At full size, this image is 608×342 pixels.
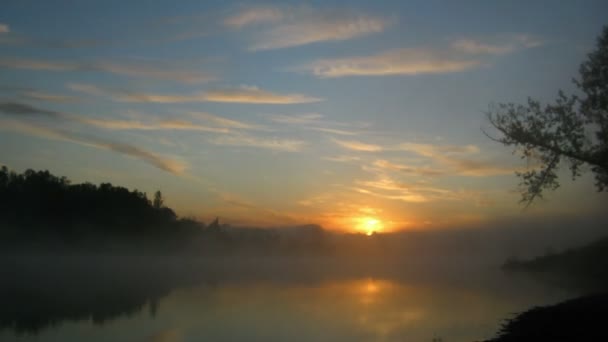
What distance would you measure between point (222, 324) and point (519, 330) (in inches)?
549

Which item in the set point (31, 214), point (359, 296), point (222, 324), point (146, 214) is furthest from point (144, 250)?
point (222, 324)

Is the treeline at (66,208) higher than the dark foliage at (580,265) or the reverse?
higher

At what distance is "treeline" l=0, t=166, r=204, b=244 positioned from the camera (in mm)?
118250

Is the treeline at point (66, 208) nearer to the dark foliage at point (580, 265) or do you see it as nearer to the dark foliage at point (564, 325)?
the dark foliage at point (580, 265)

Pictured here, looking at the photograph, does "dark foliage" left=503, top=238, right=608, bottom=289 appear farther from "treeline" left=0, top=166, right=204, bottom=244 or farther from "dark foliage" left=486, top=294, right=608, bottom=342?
"treeline" left=0, top=166, right=204, bottom=244

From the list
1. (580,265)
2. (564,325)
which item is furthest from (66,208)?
(564,325)

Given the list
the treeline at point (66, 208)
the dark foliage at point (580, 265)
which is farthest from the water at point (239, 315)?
the treeline at point (66, 208)

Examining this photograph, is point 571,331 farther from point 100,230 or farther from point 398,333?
point 100,230

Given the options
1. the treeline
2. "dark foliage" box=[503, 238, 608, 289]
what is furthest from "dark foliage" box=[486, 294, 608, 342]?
the treeline

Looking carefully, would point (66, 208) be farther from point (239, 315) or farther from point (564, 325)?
point (564, 325)

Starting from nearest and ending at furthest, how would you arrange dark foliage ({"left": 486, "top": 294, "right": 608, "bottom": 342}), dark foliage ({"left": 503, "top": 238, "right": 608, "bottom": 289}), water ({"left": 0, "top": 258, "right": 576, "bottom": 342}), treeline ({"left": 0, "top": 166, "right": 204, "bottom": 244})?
dark foliage ({"left": 486, "top": 294, "right": 608, "bottom": 342}) → water ({"left": 0, "top": 258, "right": 576, "bottom": 342}) → dark foliage ({"left": 503, "top": 238, "right": 608, "bottom": 289}) → treeline ({"left": 0, "top": 166, "right": 204, "bottom": 244})

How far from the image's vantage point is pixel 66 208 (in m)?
125

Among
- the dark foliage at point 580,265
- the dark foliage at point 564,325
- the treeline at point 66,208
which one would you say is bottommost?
the dark foliage at point 580,265

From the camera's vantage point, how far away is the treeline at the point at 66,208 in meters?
118
